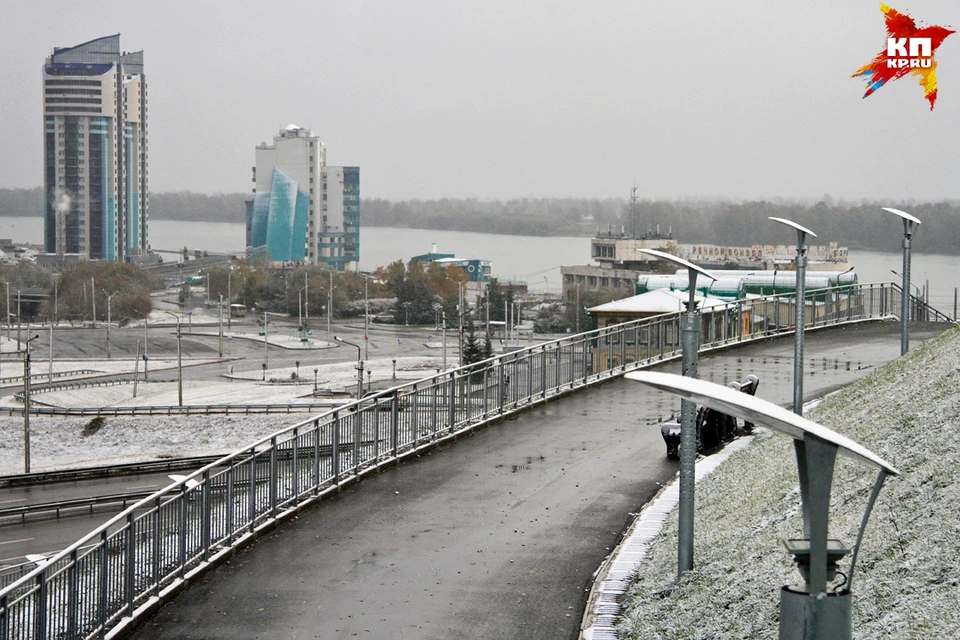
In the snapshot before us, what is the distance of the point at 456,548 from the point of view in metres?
10.4

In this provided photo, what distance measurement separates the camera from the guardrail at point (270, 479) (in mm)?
8070

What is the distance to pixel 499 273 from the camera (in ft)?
488

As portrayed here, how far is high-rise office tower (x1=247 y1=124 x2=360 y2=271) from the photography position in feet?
529

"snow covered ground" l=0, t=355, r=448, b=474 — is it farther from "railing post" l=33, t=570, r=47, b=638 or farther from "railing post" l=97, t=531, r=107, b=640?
"railing post" l=33, t=570, r=47, b=638

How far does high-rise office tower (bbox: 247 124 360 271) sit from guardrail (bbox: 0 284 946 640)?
142082 mm

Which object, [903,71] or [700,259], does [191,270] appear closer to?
[700,259]

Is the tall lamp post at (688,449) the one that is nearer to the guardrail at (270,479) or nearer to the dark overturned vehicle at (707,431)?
the guardrail at (270,479)

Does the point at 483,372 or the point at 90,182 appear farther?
the point at 90,182

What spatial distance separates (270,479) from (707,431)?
19.6 ft

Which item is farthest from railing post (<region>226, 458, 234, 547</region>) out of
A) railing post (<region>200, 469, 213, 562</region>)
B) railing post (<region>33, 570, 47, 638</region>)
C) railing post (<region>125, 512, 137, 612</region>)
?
railing post (<region>33, 570, 47, 638</region>)

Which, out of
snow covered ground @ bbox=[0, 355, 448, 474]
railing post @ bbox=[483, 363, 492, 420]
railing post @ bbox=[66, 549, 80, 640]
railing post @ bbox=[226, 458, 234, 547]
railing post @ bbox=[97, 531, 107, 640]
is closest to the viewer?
railing post @ bbox=[66, 549, 80, 640]

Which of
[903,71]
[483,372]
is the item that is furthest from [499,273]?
[483,372]

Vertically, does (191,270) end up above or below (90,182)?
below

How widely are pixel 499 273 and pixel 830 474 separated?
144 m
